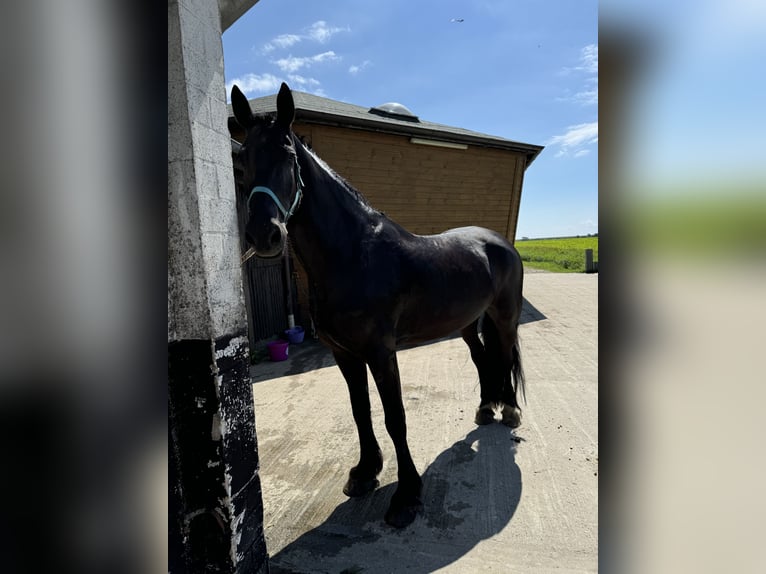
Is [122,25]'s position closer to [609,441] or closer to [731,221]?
[731,221]

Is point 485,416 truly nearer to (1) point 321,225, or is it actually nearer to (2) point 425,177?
(1) point 321,225

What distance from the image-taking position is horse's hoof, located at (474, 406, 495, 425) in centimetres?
363

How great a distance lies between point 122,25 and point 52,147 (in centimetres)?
29

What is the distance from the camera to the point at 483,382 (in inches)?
147

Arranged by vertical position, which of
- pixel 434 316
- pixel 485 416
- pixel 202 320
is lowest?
pixel 485 416

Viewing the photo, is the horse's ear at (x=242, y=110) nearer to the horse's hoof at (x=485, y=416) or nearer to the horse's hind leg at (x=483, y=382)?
the horse's hind leg at (x=483, y=382)

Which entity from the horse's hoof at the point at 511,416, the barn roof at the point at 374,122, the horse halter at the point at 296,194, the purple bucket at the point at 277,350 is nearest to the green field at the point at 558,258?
the barn roof at the point at 374,122

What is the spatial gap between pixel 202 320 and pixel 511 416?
302 centimetres

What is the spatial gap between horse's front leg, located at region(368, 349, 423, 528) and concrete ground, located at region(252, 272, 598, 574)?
0.08 metres

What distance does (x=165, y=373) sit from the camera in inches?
26.0

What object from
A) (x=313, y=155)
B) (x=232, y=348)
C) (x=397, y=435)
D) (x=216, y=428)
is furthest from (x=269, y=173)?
(x=397, y=435)

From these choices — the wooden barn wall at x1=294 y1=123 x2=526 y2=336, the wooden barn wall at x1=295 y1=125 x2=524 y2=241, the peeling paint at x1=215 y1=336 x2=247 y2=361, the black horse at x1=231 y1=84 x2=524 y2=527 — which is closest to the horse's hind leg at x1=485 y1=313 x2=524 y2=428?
the black horse at x1=231 y1=84 x2=524 y2=527

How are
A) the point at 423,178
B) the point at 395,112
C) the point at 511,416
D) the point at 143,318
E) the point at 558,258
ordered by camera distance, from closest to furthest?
1. the point at 143,318
2. the point at 511,416
3. the point at 423,178
4. the point at 395,112
5. the point at 558,258

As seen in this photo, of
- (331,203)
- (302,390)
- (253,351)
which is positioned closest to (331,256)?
(331,203)
